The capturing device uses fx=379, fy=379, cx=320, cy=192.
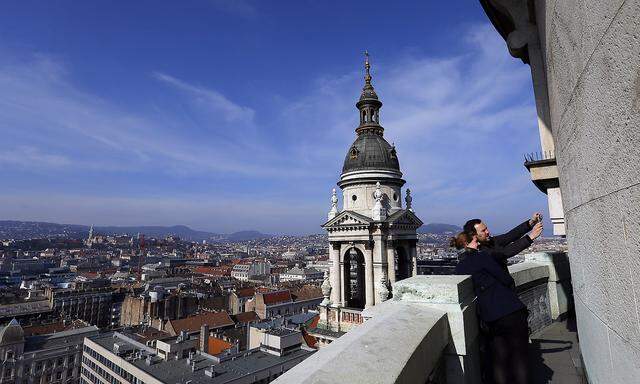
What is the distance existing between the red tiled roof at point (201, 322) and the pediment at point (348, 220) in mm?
43983

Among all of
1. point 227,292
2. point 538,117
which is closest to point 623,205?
point 538,117

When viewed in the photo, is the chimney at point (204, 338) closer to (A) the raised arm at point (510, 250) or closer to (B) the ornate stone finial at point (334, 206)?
(B) the ornate stone finial at point (334, 206)

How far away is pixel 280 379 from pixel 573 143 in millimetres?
2993

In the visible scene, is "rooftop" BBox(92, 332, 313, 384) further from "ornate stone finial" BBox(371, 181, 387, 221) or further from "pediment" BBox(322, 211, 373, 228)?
"ornate stone finial" BBox(371, 181, 387, 221)

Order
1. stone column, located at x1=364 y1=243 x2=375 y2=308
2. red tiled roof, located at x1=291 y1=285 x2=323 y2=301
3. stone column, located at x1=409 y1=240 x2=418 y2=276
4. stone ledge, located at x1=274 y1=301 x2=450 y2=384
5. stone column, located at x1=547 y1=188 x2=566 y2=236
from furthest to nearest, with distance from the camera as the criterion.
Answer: red tiled roof, located at x1=291 y1=285 x2=323 y2=301 → stone column, located at x1=409 y1=240 x2=418 y2=276 → stone column, located at x1=364 y1=243 x2=375 y2=308 → stone column, located at x1=547 y1=188 x2=566 y2=236 → stone ledge, located at x1=274 y1=301 x2=450 y2=384

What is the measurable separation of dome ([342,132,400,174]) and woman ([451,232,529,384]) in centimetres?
1537

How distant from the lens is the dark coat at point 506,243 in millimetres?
4316

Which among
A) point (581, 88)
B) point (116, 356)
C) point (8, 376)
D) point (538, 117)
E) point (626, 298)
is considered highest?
point (538, 117)

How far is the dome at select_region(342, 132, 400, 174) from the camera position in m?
19.4

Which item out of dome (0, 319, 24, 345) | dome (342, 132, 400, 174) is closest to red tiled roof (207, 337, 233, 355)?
dome (0, 319, 24, 345)

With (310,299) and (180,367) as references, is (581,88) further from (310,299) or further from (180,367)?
(310,299)

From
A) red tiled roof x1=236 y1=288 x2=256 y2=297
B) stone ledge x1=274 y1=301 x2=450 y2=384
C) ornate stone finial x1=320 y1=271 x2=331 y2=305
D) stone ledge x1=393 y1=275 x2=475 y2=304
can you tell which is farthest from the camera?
red tiled roof x1=236 y1=288 x2=256 y2=297

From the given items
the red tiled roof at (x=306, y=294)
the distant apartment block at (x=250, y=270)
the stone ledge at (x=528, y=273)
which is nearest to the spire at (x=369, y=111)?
the stone ledge at (x=528, y=273)

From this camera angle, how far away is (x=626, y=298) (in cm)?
219
